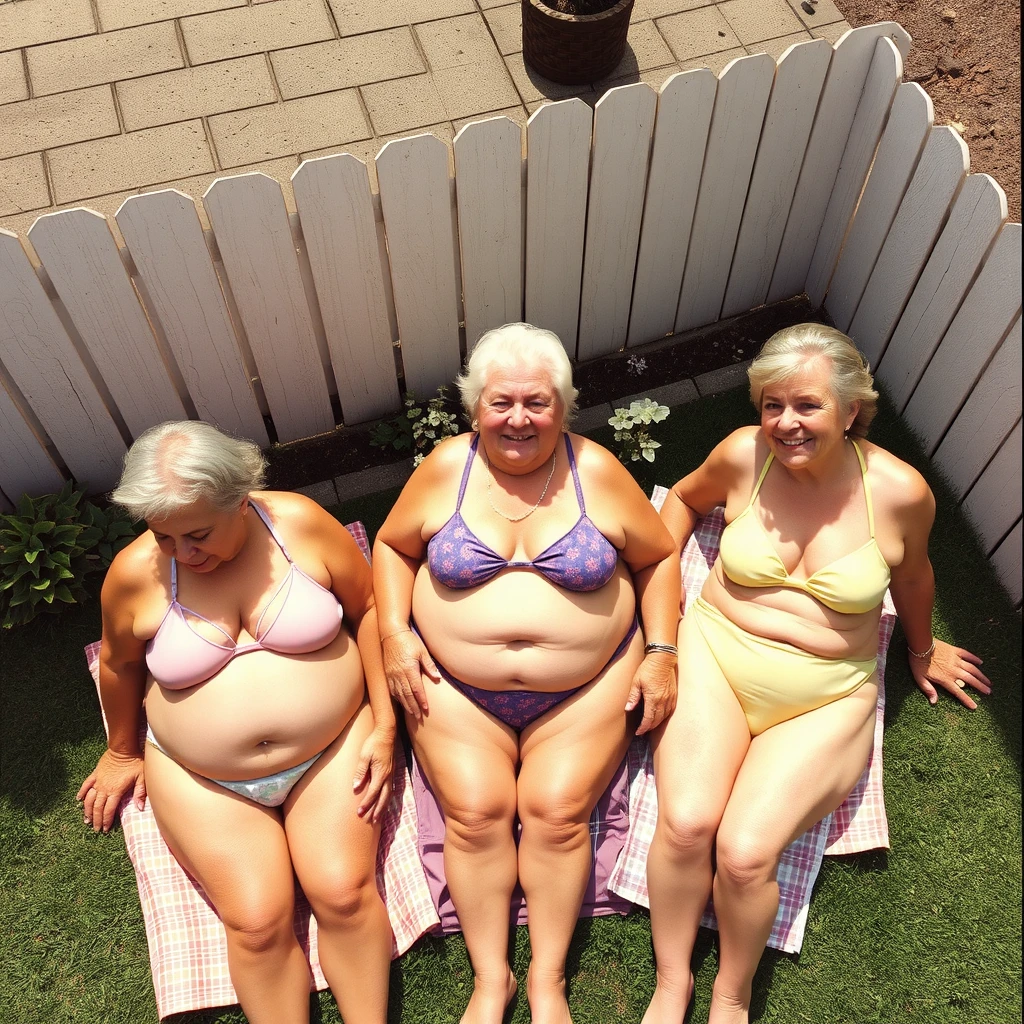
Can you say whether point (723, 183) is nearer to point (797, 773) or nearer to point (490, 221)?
point (490, 221)

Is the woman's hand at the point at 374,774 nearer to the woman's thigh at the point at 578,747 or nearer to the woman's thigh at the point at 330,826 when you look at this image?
the woman's thigh at the point at 330,826

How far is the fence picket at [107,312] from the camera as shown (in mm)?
3539

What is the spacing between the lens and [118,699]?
3676 mm

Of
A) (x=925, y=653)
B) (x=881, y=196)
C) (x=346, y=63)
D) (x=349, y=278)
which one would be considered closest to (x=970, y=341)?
(x=881, y=196)

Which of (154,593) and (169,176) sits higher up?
(154,593)

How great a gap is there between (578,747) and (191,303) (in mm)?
2345

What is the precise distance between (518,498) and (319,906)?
1599 millimetres

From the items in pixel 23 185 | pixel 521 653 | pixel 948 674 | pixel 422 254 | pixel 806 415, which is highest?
pixel 806 415

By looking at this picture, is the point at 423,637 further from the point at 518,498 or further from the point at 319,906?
the point at 319,906

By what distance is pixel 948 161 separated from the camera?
4016mm

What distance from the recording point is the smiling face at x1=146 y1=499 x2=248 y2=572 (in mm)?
3168

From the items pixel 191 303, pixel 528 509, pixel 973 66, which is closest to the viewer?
pixel 528 509

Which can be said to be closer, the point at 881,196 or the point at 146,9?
the point at 881,196

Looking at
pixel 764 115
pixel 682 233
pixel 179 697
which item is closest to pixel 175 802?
pixel 179 697
